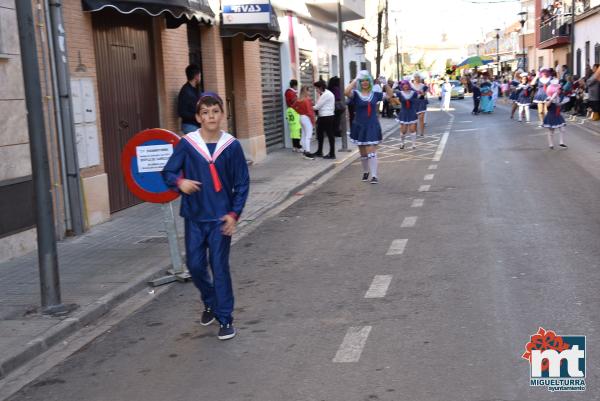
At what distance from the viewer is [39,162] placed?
624 cm

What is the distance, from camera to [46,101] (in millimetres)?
9711

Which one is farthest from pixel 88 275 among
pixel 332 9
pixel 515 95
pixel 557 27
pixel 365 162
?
pixel 557 27

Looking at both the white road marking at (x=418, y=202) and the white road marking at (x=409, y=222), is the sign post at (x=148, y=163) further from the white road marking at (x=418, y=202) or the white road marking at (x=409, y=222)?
the white road marking at (x=418, y=202)

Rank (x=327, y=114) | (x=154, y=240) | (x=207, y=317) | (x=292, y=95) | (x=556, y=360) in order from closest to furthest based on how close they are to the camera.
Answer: (x=556, y=360) < (x=207, y=317) < (x=154, y=240) < (x=327, y=114) < (x=292, y=95)

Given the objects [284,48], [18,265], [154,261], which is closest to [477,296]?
[154,261]

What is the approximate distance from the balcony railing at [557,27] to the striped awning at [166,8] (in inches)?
1407

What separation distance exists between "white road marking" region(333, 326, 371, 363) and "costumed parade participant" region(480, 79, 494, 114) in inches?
1248

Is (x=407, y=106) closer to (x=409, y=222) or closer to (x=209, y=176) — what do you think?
(x=409, y=222)

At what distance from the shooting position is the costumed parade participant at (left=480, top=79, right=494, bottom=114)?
3575 centimetres

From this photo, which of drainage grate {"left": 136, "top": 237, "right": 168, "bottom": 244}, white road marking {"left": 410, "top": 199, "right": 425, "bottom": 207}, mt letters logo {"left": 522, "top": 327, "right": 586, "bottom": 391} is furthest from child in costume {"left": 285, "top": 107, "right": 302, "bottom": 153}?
mt letters logo {"left": 522, "top": 327, "right": 586, "bottom": 391}

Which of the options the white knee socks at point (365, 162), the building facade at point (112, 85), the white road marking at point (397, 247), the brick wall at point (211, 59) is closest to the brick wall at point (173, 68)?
the building facade at point (112, 85)

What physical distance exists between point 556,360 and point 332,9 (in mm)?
23153

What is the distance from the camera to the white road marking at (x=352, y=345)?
16.3ft

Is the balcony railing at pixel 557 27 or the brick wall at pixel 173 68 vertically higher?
the balcony railing at pixel 557 27
